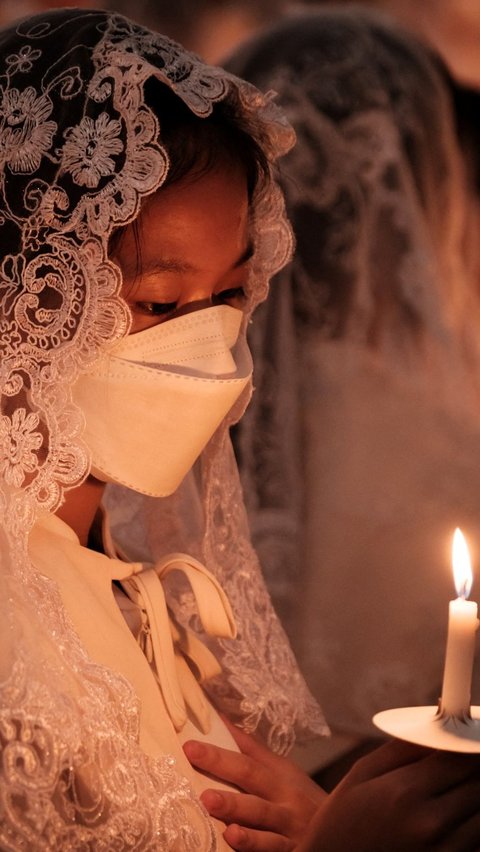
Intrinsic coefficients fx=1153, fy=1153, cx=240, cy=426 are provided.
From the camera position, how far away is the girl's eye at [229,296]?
65.5 inches

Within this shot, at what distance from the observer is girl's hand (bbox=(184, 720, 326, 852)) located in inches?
62.5

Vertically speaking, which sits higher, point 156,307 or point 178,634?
point 156,307

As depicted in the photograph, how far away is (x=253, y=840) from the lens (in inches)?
62.7

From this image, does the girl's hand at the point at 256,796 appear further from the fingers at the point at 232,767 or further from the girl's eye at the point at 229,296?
the girl's eye at the point at 229,296

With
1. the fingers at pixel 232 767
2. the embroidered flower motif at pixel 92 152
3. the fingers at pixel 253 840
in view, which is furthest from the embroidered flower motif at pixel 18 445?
the fingers at pixel 253 840

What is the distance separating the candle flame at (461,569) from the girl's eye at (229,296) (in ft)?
1.87

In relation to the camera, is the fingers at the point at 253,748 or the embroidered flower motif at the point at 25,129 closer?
the embroidered flower motif at the point at 25,129

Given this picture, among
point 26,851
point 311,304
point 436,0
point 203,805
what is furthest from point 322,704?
point 436,0

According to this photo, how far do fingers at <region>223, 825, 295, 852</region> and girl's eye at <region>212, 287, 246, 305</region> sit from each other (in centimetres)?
74

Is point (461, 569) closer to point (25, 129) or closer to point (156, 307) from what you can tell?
point (156, 307)

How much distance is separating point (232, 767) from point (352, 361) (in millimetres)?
2055

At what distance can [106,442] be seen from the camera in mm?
1579

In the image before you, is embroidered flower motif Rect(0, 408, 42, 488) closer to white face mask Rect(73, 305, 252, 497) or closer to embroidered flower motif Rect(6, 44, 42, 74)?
white face mask Rect(73, 305, 252, 497)

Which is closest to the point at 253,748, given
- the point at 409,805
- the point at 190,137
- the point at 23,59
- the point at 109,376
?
the point at 409,805
